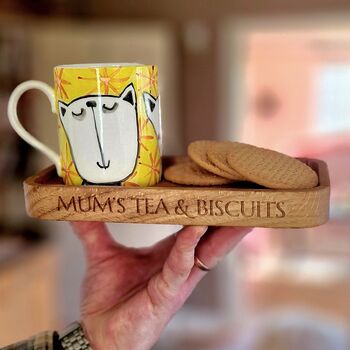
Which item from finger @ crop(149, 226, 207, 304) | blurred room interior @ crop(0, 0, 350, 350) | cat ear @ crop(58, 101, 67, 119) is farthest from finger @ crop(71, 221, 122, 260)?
blurred room interior @ crop(0, 0, 350, 350)

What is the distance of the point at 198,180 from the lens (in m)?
0.69

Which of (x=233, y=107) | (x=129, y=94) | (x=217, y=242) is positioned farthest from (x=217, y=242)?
(x=233, y=107)

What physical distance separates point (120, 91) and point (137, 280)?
32 centimetres

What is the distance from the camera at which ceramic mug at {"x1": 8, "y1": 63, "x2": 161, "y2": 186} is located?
2.22 feet

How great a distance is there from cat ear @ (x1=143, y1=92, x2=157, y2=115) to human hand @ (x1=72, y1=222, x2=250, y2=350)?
0.14 metres

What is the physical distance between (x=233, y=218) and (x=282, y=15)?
10.6 feet

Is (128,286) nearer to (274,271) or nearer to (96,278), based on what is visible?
(96,278)

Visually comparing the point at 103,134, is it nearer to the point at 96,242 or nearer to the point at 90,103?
the point at 90,103

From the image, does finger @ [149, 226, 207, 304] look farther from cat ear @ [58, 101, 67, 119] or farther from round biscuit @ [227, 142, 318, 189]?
cat ear @ [58, 101, 67, 119]

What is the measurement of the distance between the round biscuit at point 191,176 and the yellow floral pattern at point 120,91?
2cm

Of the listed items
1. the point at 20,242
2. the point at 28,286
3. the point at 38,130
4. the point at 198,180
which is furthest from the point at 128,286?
the point at 38,130

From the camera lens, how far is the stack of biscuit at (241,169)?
25.9 inches

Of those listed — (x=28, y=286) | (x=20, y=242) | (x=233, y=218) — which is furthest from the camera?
(x=20, y=242)

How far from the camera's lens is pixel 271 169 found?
672 mm
